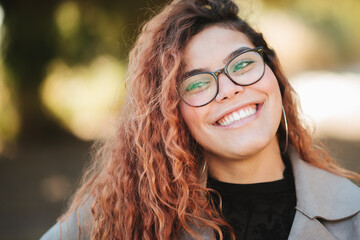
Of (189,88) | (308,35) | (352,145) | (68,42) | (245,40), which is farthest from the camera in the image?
(308,35)

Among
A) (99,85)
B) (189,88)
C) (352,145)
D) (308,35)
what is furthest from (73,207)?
(308,35)

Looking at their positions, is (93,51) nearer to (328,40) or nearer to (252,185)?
(328,40)

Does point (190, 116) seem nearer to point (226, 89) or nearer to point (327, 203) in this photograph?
point (226, 89)

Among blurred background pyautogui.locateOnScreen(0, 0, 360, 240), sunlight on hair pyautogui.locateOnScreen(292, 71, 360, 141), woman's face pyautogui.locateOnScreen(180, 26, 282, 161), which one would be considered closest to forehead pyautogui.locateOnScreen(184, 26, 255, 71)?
woman's face pyautogui.locateOnScreen(180, 26, 282, 161)

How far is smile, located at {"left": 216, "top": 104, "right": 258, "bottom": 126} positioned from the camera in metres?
1.86

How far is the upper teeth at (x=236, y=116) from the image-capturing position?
1.86 meters

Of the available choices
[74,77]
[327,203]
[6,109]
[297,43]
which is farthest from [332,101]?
[327,203]

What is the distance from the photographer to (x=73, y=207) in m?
2.15

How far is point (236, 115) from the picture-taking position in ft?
6.11

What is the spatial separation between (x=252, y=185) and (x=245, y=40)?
0.79 m

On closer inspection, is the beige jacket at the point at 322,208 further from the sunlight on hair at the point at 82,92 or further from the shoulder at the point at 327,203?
the sunlight on hair at the point at 82,92

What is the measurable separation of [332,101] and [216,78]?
7.09m

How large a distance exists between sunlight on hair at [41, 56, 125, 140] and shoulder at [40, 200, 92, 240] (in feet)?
17.7

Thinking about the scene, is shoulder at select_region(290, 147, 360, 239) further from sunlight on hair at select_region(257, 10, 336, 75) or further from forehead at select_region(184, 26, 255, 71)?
sunlight on hair at select_region(257, 10, 336, 75)
